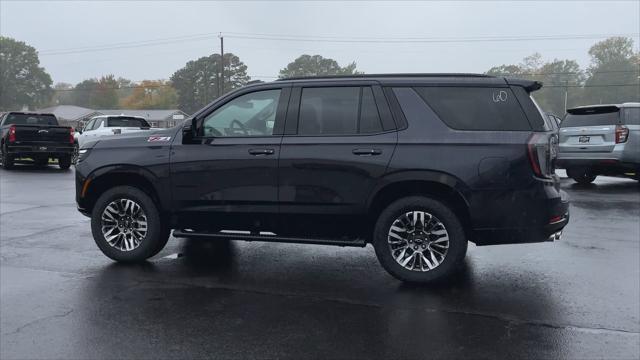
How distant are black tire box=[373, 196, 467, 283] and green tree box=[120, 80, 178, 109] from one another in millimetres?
102769

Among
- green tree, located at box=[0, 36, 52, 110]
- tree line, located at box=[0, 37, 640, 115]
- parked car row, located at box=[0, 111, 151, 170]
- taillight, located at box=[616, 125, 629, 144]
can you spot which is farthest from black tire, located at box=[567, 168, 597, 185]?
green tree, located at box=[0, 36, 52, 110]

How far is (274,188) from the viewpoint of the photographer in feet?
18.2

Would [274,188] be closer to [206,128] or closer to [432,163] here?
[206,128]

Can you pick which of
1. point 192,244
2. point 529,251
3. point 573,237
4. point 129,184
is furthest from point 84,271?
point 573,237

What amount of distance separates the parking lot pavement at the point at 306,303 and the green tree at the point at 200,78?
305 ft

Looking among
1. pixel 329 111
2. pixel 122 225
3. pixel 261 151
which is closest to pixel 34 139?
pixel 122 225

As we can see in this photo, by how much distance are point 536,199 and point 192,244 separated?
431cm

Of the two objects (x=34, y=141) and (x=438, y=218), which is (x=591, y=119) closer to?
(x=438, y=218)

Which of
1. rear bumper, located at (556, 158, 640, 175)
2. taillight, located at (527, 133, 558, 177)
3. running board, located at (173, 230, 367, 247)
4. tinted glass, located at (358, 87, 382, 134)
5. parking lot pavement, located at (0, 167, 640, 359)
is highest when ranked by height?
tinted glass, located at (358, 87, 382, 134)

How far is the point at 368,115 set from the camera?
545 cm

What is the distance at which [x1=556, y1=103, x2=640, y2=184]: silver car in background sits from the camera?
12398 mm

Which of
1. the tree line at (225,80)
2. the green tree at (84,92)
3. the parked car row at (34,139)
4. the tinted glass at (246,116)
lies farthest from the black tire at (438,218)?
the green tree at (84,92)

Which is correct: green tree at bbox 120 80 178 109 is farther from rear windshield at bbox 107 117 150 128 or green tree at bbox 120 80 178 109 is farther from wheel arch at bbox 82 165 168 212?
wheel arch at bbox 82 165 168 212

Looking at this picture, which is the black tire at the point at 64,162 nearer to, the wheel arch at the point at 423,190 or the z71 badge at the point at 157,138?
the z71 badge at the point at 157,138
